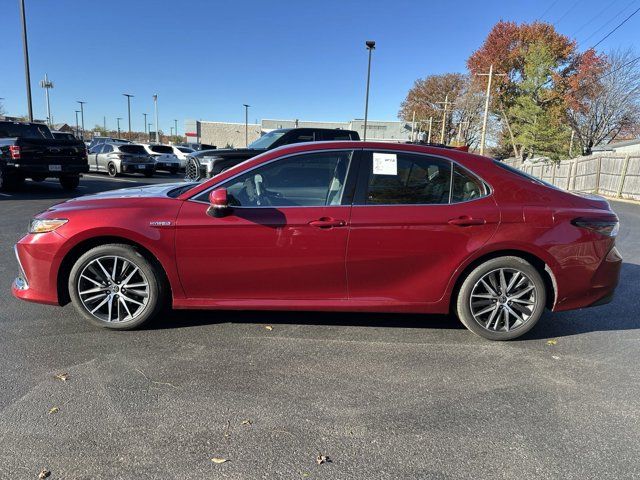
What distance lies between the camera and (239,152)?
877cm

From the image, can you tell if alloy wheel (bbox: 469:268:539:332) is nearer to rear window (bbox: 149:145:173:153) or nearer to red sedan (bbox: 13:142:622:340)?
red sedan (bbox: 13:142:622:340)

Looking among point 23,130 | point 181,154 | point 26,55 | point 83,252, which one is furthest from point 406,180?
point 181,154

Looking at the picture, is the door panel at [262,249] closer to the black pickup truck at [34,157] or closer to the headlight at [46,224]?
the headlight at [46,224]

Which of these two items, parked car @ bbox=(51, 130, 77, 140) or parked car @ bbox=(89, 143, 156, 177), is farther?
parked car @ bbox=(89, 143, 156, 177)

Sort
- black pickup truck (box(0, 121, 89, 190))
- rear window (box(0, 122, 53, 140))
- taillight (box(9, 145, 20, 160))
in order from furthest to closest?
rear window (box(0, 122, 53, 140)) → black pickup truck (box(0, 121, 89, 190)) → taillight (box(9, 145, 20, 160))

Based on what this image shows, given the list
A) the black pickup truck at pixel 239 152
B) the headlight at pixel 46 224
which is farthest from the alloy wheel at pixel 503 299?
the black pickup truck at pixel 239 152

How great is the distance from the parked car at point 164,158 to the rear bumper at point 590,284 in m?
24.1

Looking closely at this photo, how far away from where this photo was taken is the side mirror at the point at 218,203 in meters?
3.52

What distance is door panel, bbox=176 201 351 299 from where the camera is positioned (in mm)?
3672

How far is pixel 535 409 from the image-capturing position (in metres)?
2.96

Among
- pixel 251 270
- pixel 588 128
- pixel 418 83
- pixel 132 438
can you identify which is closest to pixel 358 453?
pixel 132 438

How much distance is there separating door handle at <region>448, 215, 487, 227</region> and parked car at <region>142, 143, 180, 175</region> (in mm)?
23672

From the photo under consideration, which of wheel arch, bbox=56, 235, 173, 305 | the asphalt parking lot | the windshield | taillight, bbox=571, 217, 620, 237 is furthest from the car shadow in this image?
the windshield

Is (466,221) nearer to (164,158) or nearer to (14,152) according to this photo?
(14,152)
